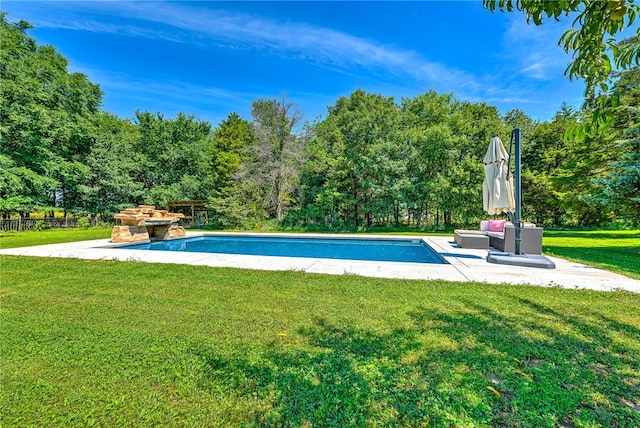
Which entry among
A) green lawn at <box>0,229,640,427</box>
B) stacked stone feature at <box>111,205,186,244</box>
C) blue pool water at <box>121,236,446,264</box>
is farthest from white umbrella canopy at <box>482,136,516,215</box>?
stacked stone feature at <box>111,205,186,244</box>

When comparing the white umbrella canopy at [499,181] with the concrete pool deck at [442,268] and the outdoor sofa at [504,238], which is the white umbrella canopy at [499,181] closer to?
the outdoor sofa at [504,238]

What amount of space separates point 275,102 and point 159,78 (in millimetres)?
7804

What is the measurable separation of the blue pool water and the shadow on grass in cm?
487

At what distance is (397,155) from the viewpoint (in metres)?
17.8

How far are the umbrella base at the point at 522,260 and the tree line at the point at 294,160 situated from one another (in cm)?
1072

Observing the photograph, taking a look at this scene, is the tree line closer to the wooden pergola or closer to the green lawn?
the wooden pergola

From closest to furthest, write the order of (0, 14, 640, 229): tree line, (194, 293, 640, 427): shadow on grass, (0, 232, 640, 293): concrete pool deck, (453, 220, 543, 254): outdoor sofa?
1. (194, 293, 640, 427): shadow on grass
2. (0, 232, 640, 293): concrete pool deck
3. (453, 220, 543, 254): outdoor sofa
4. (0, 14, 640, 229): tree line

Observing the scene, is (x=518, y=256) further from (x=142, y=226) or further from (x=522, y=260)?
(x=142, y=226)

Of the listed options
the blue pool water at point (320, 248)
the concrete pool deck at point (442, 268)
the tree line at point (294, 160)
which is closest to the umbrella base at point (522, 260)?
the concrete pool deck at point (442, 268)

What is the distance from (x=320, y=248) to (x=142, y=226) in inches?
285

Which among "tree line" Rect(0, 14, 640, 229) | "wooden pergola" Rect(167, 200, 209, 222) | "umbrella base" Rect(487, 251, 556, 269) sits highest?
"tree line" Rect(0, 14, 640, 229)

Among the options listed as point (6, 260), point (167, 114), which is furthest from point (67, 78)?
point (6, 260)

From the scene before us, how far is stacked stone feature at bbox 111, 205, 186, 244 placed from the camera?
10180 millimetres

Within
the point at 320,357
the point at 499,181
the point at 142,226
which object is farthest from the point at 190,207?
the point at 320,357
